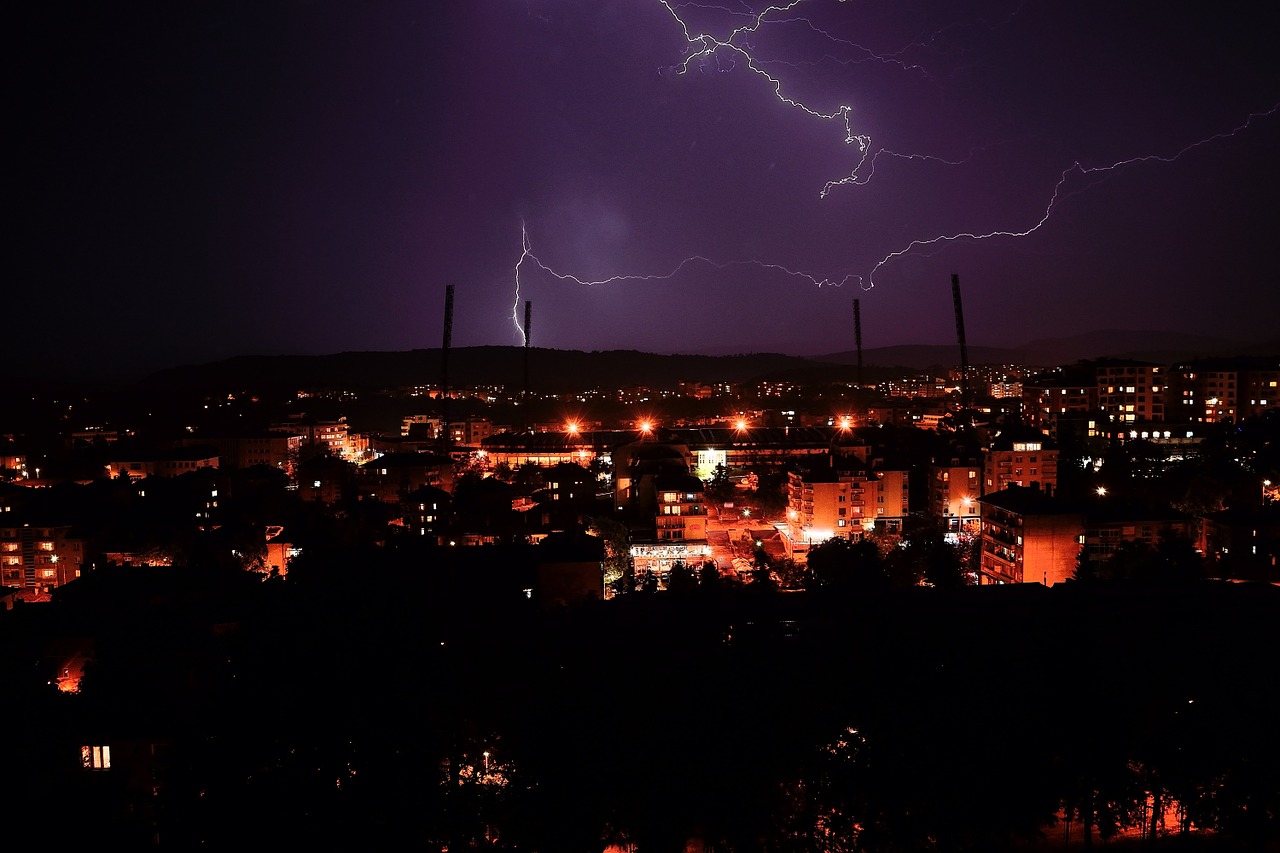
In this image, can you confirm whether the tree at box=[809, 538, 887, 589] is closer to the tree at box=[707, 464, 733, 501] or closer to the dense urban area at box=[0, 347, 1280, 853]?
the dense urban area at box=[0, 347, 1280, 853]

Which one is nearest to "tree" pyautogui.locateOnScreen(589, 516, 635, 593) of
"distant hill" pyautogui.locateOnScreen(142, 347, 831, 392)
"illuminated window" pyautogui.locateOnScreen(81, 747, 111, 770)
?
"illuminated window" pyautogui.locateOnScreen(81, 747, 111, 770)

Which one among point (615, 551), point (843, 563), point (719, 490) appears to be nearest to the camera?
point (843, 563)

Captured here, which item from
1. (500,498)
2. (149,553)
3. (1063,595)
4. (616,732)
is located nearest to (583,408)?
(500,498)

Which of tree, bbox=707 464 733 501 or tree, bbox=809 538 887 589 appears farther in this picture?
tree, bbox=707 464 733 501

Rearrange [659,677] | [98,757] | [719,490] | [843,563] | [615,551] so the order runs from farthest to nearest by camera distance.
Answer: [719,490] < [615,551] < [843,563] < [659,677] < [98,757]

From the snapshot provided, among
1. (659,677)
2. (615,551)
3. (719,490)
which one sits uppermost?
(719,490)

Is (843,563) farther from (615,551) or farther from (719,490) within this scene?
(719,490)

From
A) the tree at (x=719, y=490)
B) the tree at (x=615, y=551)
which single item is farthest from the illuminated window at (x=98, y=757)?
the tree at (x=719, y=490)

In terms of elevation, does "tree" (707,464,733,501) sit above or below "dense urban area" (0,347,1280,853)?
above

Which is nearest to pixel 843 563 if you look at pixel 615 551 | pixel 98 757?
pixel 615 551

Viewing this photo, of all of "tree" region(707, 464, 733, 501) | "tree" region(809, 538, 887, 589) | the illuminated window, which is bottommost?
the illuminated window

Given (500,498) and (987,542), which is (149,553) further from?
(987,542)
